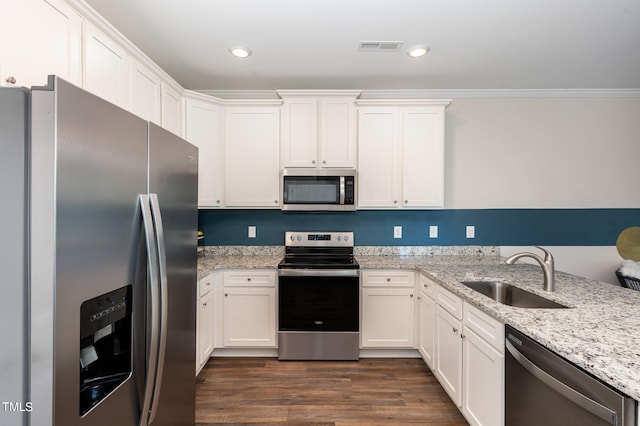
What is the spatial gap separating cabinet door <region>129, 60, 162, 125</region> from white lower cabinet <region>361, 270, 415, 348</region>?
2.19m

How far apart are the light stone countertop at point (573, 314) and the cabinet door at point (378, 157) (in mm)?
671

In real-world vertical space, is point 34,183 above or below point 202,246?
above

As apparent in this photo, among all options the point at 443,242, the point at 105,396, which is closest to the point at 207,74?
the point at 105,396

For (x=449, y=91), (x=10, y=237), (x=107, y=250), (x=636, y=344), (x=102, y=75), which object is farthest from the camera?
(x=449, y=91)

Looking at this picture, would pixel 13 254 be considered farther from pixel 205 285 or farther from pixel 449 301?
pixel 449 301

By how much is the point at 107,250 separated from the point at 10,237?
214mm

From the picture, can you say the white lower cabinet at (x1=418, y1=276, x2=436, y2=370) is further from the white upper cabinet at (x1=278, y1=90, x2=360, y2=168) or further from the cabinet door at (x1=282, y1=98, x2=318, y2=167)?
the cabinet door at (x1=282, y1=98, x2=318, y2=167)

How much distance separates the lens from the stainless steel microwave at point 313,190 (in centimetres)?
289

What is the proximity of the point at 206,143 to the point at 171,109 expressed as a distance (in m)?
0.42

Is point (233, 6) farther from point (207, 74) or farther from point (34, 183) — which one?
point (34, 183)

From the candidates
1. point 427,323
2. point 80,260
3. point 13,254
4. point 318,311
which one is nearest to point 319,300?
point 318,311

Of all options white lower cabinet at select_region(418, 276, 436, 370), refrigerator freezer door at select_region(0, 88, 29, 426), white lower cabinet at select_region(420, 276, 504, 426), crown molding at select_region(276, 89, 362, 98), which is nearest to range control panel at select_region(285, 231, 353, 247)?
white lower cabinet at select_region(418, 276, 436, 370)

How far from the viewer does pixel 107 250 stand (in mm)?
871

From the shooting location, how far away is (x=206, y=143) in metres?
2.87
